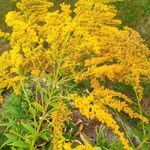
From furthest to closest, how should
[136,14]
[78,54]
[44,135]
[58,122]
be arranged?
1. [136,14]
2. [44,135]
3. [58,122]
4. [78,54]

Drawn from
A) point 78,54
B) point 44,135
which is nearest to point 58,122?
point 44,135

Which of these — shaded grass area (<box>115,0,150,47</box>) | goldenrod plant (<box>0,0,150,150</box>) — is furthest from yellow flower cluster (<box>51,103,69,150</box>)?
shaded grass area (<box>115,0,150,47</box>)

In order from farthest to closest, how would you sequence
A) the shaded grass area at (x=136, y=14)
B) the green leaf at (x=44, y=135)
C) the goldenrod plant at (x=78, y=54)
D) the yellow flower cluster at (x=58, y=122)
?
the shaded grass area at (x=136, y=14), the green leaf at (x=44, y=135), the yellow flower cluster at (x=58, y=122), the goldenrod plant at (x=78, y=54)

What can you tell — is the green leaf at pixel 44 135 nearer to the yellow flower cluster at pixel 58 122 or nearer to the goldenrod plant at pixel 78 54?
the goldenrod plant at pixel 78 54

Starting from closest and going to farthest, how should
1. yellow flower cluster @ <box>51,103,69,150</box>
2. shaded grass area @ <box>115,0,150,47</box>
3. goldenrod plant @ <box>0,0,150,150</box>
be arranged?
goldenrod plant @ <box>0,0,150,150</box>, yellow flower cluster @ <box>51,103,69,150</box>, shaded grass area @ <box>115,0,150,47</box>

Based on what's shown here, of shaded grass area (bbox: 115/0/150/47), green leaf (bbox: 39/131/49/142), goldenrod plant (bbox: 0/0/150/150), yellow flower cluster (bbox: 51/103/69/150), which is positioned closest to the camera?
goldenrod plant (bbox: 0/0/150/150)

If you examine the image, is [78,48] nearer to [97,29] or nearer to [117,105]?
[97,29]

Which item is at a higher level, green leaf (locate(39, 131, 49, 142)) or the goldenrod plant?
the goldenrod plant

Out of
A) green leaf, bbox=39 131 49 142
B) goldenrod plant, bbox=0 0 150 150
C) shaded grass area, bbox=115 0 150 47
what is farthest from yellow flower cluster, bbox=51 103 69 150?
shaded grass area, bbox=115 0 150 47

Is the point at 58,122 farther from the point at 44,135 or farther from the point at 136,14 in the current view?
the point at 136,14

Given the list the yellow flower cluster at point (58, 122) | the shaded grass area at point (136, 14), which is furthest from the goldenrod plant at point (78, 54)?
the shaded grass area at point (136, 14)

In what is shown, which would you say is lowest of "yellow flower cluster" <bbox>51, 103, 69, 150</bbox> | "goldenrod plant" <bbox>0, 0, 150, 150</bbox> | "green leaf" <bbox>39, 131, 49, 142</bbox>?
"green leaf" <bbox>39, 131, 49, 142</bbox>

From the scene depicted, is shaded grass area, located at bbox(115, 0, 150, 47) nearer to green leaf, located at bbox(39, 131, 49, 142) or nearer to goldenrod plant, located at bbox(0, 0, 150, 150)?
goldenrod plant, located at bbox(0, 0, 150, 150)

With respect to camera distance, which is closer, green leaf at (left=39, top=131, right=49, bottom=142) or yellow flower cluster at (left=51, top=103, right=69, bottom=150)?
yellow flower cluster at (left=51, top=103, right=69, bottom=150)
